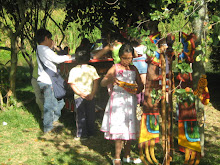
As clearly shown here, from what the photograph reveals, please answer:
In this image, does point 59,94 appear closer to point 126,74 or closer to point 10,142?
point 10,142

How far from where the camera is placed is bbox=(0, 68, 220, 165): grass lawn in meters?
5.20

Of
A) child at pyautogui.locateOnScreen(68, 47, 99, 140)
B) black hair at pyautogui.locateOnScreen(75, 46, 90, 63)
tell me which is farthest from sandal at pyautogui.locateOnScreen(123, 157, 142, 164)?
black hair at pyautogui.locateOnScreen(75, 46, 90, 63)

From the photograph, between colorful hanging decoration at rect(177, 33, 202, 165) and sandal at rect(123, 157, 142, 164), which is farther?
sandal at rect(123, 157, 142, 164)

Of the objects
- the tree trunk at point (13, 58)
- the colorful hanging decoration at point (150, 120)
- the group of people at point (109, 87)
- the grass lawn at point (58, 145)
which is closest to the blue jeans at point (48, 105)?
the group of people at point (109, 87)

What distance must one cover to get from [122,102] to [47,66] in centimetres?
211

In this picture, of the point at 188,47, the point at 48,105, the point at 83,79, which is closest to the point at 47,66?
the point at 48,105

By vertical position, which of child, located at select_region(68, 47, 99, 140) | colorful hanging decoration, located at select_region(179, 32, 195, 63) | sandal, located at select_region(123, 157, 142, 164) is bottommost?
sandal, located at select_region(123, 157, 142, 164)

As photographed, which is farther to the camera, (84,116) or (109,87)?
(84,116)

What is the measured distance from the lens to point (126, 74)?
4.68 m

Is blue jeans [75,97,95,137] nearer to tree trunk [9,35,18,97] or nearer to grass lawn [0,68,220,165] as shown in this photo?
grass lawn [0,68,220,165]

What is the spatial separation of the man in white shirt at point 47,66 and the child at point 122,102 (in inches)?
65.4

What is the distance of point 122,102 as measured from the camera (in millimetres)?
4676

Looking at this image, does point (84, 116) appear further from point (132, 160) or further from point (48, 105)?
point (132, 160)

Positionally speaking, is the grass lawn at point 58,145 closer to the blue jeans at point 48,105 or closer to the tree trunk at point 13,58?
the blue jeans at point 48,105
